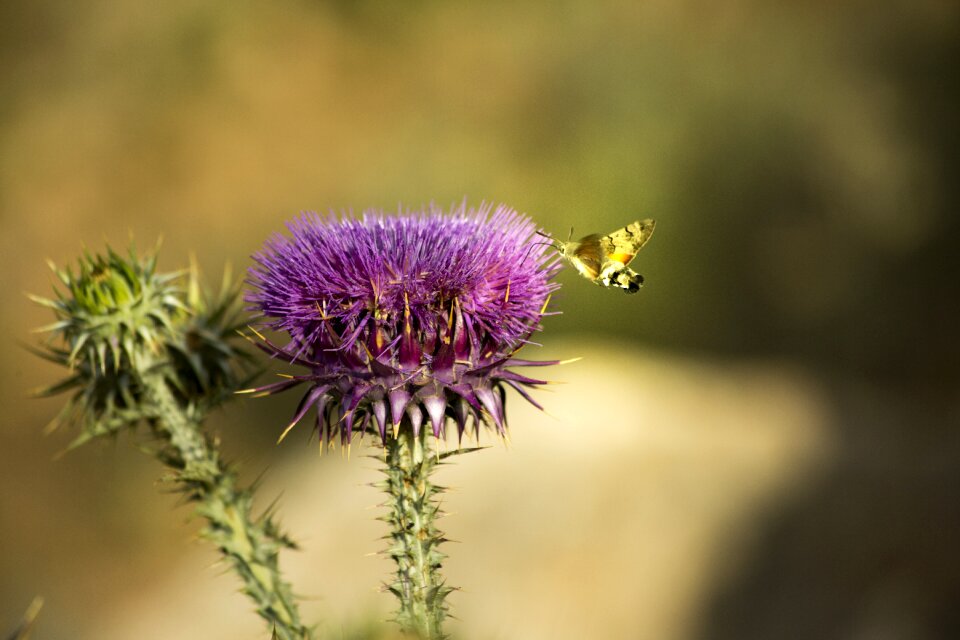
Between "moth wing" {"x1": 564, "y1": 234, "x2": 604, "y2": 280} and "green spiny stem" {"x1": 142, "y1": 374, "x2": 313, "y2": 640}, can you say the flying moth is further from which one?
"green spiny stem" {"x1": 142, "y1": 374, "x2": 313, "y2": 640}

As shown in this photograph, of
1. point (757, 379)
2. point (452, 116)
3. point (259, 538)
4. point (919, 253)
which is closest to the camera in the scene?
point (259, 538)

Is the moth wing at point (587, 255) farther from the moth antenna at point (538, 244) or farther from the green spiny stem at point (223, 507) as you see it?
the green spiny stem at point (223, 507)

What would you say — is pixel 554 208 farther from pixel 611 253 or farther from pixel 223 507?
pixel 223 507

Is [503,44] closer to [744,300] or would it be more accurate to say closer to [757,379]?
[744,300]

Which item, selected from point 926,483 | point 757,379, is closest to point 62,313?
point 926,483

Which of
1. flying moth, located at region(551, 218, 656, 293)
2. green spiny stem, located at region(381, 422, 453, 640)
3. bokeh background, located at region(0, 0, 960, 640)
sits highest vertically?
bokeh background, located at region(0, 0, 960, 640)

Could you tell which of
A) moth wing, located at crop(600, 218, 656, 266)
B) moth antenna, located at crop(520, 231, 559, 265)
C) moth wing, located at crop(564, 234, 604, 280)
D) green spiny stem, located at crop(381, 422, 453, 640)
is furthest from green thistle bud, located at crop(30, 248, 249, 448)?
moth wing, located at crop(600, 218, 656, 266)
